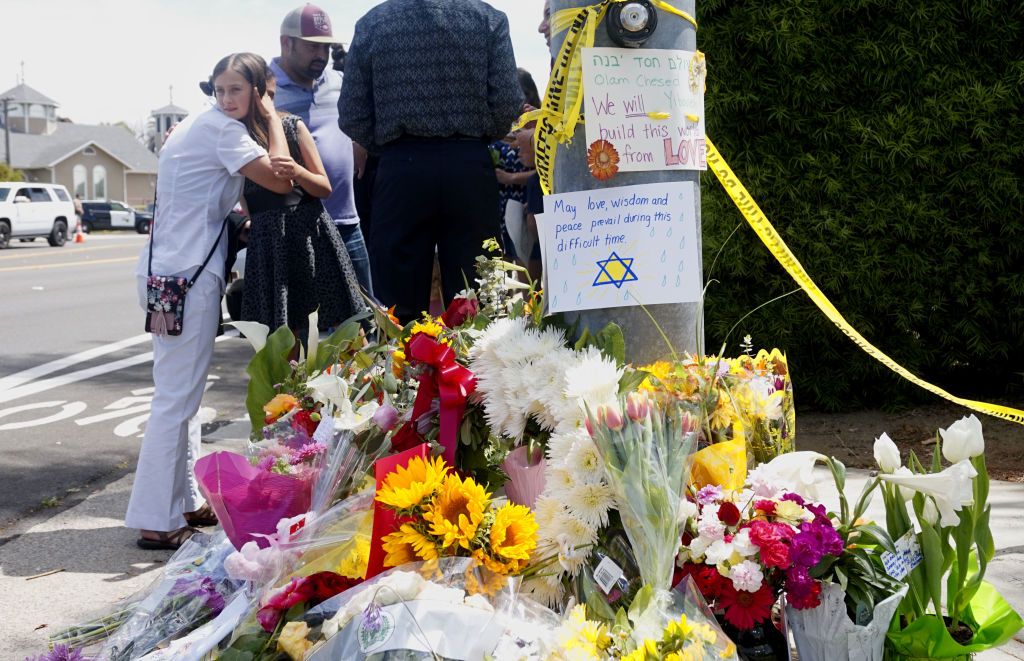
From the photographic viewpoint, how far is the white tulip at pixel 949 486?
7.06 feet

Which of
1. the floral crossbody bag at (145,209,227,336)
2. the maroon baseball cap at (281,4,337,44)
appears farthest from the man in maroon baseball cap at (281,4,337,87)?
the floral crossbody bag at (145,209,227,336)

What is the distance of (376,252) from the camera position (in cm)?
466

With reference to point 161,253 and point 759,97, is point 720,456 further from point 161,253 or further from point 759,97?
point 759,97

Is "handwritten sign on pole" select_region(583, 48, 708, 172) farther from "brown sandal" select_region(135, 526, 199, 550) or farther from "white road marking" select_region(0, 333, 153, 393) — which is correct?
"white road marking" select_region(0, 333, 153, 393)

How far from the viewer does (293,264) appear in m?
4.46

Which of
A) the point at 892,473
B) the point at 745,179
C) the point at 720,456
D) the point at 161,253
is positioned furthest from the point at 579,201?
the point at 745,179

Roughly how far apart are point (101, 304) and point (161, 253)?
12179mm

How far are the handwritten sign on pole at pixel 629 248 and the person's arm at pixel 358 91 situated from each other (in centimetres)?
219

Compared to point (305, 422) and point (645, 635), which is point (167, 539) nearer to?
point (305, 422)

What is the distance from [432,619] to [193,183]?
8.38 feet

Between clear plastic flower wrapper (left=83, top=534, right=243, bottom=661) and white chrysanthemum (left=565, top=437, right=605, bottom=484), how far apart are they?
0.89m

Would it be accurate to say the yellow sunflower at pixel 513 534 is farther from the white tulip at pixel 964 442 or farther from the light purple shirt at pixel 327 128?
the light purple shirt at pixel 327 128

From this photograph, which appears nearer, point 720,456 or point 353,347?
point 720,456

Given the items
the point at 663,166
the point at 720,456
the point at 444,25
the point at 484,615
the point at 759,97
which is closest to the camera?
the point at 484,615
